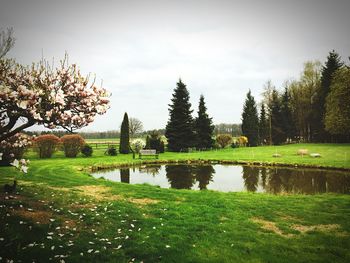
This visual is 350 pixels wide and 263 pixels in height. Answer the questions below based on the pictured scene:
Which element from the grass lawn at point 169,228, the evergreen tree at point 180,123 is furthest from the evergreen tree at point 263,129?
the grass lawn at point 169,228

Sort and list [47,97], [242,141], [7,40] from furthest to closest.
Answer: [242,141], [7,40], [47,97]

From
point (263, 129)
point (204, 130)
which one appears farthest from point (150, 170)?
point (263, 129)

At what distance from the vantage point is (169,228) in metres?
7.31

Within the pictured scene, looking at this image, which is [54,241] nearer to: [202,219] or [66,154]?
[202,219]

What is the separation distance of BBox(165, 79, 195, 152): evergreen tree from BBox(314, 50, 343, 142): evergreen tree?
26.6m

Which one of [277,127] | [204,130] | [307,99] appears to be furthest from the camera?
[277,127]

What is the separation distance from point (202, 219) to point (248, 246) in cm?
224

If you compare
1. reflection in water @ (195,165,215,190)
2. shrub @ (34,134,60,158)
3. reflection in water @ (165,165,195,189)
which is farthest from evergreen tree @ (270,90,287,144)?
shrub @ (34,134,60,158)

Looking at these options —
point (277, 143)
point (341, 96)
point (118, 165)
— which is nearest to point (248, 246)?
point (118, 165)

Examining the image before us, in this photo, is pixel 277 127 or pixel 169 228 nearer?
pixel 169 228

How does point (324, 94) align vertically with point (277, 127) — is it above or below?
above

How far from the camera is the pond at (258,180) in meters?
15.2

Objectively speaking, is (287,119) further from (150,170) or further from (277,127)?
(150,170)

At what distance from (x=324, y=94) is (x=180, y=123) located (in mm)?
30091
